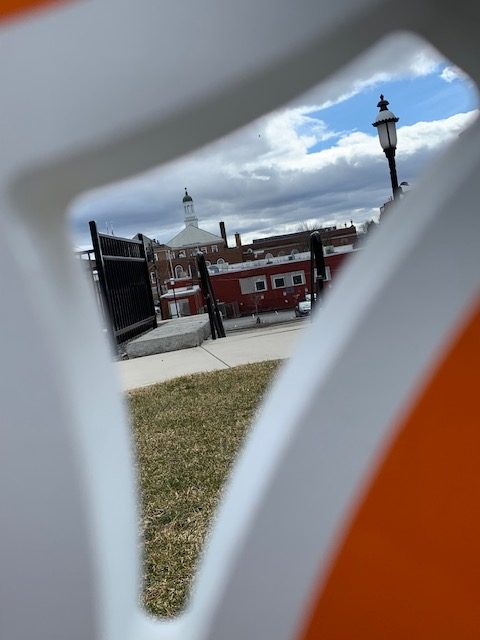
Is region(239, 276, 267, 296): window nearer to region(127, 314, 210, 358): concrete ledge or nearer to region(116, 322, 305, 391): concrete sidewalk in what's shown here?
region(116, 322, 305, 391): concrete sidewalk

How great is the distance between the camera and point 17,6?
2.77 feet

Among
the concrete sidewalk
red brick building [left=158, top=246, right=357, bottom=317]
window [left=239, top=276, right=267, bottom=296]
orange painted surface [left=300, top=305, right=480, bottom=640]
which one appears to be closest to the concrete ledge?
the concrete sidewalk

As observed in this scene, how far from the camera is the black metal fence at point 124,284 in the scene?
8.13 m

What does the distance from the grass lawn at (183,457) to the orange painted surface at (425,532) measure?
68.9 inches

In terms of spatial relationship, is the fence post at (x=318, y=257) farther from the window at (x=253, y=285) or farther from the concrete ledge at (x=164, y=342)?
the window at (x=253, y=285)

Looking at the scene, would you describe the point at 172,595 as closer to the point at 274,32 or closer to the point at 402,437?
the point at 402,437

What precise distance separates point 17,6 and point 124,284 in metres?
8.61

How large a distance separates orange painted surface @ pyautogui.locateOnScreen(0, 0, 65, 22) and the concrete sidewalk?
19.7ft

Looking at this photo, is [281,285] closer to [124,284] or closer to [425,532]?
[124,284]

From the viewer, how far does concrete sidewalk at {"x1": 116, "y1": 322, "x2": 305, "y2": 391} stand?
7332 mm

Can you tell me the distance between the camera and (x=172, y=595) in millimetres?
2656

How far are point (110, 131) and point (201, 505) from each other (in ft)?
9.64

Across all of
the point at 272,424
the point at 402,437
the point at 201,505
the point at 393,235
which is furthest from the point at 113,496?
the point at 201,505

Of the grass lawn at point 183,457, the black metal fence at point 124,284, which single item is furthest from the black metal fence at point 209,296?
the grass lawn at point 183,457
